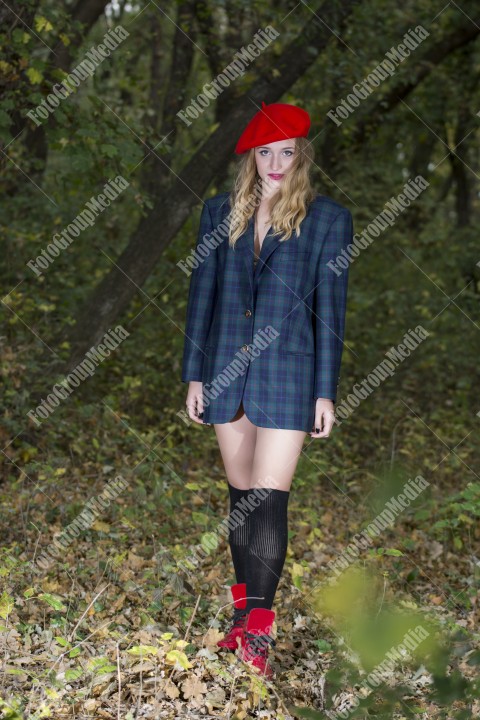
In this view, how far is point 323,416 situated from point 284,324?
413 millimetres

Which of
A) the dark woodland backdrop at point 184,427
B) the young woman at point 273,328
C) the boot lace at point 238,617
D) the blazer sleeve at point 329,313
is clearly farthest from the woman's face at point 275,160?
the boot lace at point 238,617

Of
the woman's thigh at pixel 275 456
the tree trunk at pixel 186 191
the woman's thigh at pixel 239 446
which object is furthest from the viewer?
the tree trunk at pixel 186 191

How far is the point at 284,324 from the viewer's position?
3.55 meters

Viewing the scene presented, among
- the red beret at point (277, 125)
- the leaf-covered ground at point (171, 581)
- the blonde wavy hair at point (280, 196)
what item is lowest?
the leaf-covered ground at point (171, 581)

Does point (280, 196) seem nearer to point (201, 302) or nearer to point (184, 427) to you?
point (201, 302)

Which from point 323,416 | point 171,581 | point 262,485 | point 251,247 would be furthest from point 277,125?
point 171,581

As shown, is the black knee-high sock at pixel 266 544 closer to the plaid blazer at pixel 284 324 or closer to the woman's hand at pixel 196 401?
the plaid blazer at pixel 284 324

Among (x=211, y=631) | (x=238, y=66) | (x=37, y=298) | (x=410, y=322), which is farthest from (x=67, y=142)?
(x=410, y=322)

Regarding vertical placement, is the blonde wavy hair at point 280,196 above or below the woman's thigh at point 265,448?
above

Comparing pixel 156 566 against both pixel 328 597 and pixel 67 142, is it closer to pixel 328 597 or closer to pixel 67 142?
pixel 328 597

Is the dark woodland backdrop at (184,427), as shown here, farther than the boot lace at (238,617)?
No

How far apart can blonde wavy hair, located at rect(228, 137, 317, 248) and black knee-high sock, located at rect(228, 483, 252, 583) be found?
1.08 meters

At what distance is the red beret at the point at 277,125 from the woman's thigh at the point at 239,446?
111cm

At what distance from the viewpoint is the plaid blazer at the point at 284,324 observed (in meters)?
3.55
